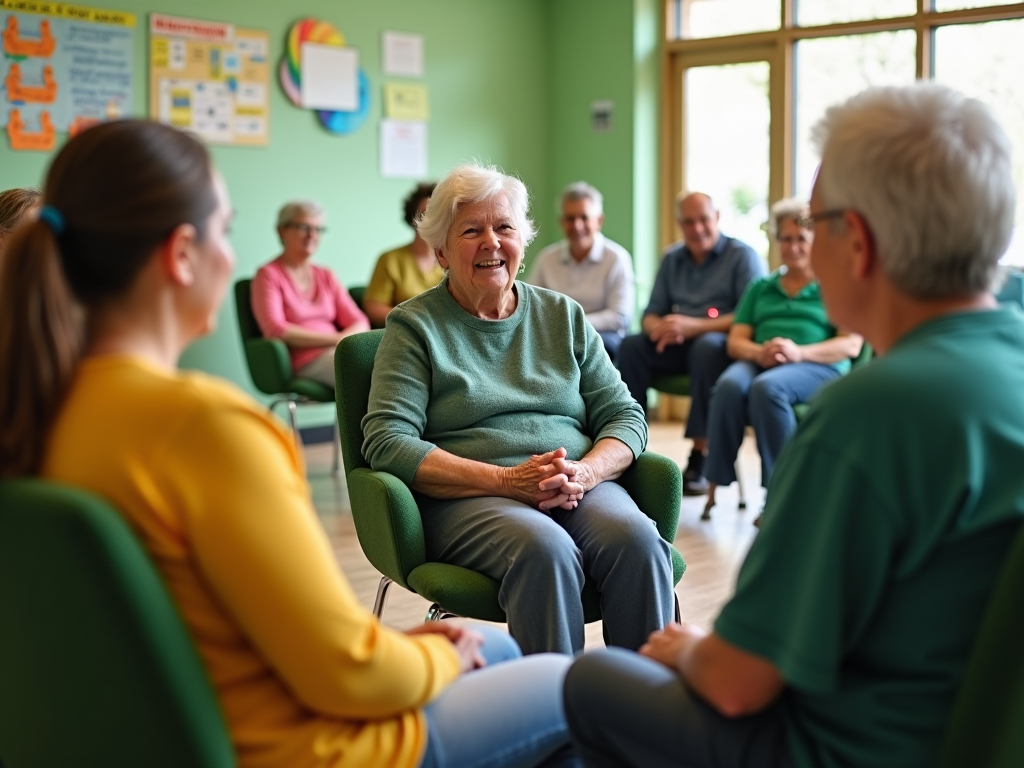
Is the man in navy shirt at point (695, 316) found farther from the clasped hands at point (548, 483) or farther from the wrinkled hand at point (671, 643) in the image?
the wrinkled hand at point (671, 643)

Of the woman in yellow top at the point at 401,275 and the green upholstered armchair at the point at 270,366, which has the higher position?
the woman in yellow top at the point at 401,275

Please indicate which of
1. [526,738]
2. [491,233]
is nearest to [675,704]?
[526,738]

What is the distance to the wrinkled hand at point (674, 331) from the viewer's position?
5348 millimetres

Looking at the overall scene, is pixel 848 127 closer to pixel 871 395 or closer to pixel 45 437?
pixel 871 395

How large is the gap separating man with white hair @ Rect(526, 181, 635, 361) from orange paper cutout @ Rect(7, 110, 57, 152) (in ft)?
7.90

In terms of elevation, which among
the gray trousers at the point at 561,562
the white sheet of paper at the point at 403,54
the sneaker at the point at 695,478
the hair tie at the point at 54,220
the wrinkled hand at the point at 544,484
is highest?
the white sheet of paper at the point at 403,54

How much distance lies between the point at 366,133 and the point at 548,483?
451 cm

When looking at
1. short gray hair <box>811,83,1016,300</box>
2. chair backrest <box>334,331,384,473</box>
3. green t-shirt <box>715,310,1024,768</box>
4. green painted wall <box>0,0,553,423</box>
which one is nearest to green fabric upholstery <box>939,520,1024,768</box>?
green t-shirt <box>715,310,1024,768</box>

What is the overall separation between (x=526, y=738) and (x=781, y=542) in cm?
50

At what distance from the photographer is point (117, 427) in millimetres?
1197

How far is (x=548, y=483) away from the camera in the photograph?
248 cm

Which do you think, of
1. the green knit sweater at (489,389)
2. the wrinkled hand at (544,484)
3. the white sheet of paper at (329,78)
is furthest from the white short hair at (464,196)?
the white sheet of paper at (329,78)

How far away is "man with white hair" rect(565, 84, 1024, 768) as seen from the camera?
1.21 meters

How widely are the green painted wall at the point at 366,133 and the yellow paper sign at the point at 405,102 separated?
0.23ft
